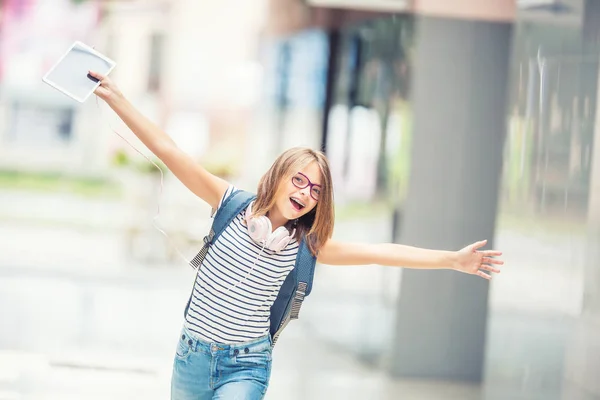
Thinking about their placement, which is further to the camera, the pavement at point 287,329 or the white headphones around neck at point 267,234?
the pavement at point 287,329

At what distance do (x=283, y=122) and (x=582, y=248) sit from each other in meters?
6.20

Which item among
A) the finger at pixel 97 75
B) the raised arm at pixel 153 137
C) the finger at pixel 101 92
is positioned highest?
the finger at pixel 97 75

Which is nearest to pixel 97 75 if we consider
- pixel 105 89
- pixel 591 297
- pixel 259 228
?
pixel 105 89

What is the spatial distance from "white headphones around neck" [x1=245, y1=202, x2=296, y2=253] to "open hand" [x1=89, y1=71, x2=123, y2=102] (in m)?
0.55

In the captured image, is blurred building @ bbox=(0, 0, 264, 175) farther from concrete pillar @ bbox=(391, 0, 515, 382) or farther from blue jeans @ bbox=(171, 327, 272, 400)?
blue jeans @ bbox=(171, 327, 272, 400)

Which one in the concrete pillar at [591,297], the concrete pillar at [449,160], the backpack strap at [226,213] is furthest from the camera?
the concrete pillar at [449,160]

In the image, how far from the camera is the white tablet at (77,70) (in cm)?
282

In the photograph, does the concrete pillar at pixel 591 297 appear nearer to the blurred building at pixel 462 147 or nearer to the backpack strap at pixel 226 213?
the blurred building at pixel 462 147

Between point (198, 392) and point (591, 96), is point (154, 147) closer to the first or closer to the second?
point (198, 392)

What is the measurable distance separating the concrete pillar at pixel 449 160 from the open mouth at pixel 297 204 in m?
3.70

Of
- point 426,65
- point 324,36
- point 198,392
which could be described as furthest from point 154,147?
point 324,36

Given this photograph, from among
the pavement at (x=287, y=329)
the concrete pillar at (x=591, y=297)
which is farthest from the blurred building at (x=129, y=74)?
the concrete pillar at (x=591, y=297)

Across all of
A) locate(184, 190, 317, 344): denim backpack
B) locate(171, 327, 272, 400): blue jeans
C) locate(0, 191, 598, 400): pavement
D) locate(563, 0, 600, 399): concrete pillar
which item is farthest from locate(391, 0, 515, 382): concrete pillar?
locate(171, 327, 272, 400): blue jeans

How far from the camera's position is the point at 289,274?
287cm
